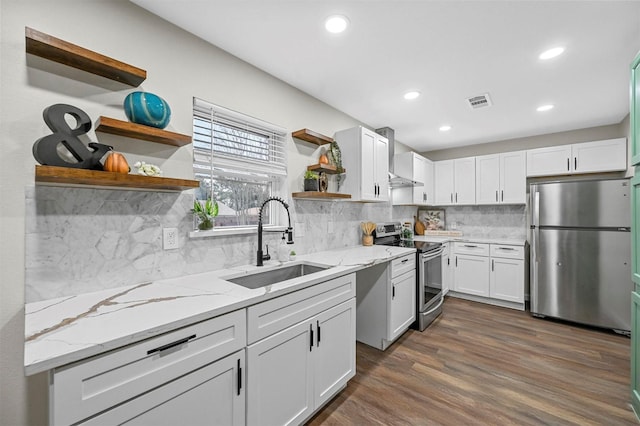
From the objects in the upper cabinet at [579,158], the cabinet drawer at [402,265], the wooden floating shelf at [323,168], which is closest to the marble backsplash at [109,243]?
the wooden floating shelf at [323,168]

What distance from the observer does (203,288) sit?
57.1 inches

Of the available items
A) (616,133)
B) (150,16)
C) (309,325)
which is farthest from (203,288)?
(616,133)

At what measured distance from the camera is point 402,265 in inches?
108

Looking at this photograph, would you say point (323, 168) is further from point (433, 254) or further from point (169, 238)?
point (433, 254)

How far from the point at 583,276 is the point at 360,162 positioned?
2975mm

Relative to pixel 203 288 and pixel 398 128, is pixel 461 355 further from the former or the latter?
pixel 398 128

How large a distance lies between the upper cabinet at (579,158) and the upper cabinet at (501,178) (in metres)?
0.13

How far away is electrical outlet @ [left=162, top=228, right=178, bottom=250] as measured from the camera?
163 cm

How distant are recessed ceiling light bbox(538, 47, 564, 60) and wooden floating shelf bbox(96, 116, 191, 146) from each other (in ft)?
8.57

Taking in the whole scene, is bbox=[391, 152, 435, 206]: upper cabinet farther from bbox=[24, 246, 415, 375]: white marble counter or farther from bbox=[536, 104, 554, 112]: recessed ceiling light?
bbox=[24, 246, 415, 375]: white marble counter

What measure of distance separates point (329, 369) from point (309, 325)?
41cm

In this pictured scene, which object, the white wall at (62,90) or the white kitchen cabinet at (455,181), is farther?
the white kitchen cabinet at (455,181)

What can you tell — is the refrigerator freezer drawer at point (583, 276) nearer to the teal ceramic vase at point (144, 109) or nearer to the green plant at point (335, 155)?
the green plant at point (335, 155)

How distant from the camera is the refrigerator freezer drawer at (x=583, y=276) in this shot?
116 inches
